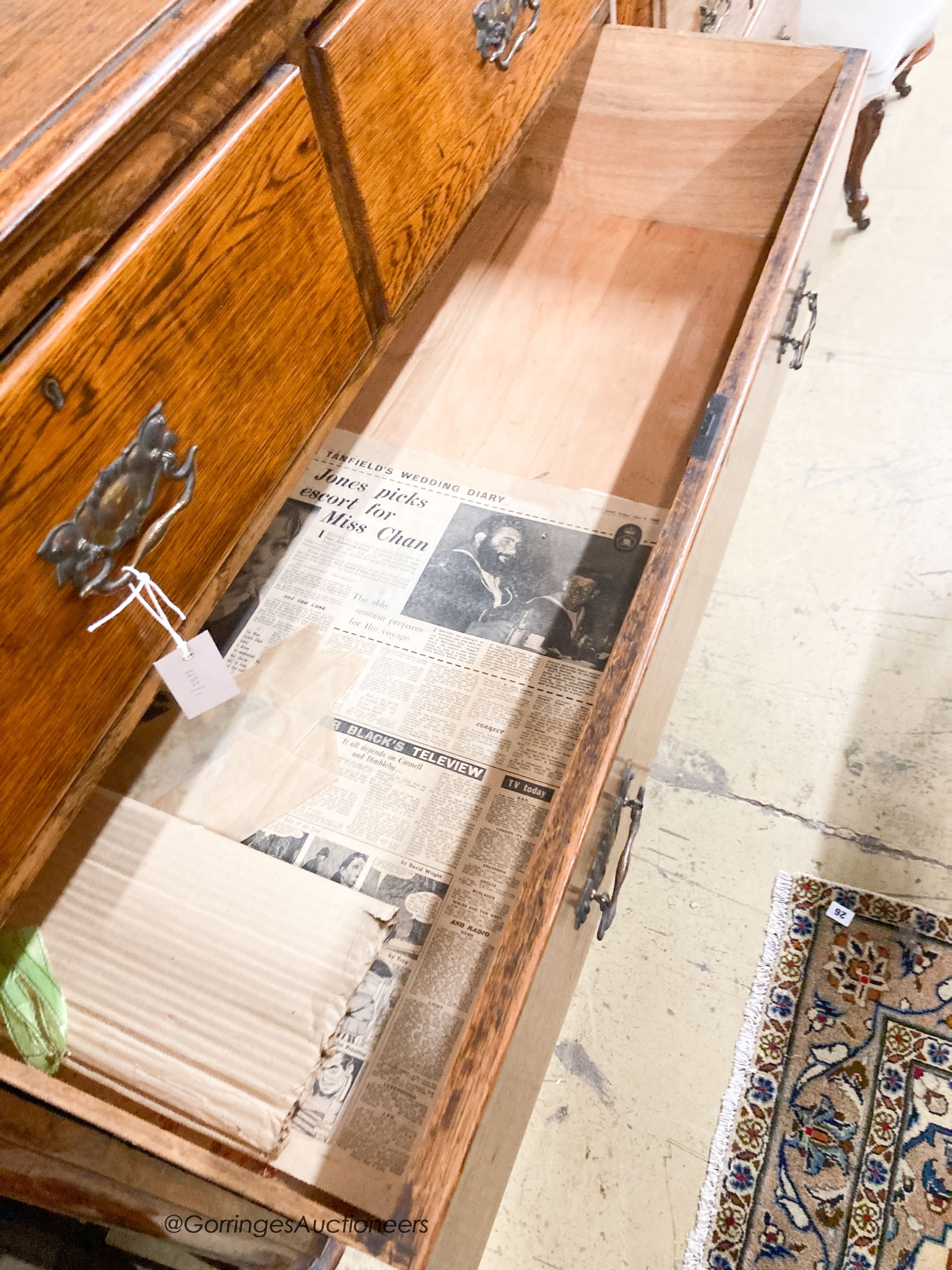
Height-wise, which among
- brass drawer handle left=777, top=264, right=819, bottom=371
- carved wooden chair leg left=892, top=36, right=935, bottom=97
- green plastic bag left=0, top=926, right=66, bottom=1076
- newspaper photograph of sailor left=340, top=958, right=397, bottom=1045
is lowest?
green plastic bag left=0, top=926, right=66, bottom=1076

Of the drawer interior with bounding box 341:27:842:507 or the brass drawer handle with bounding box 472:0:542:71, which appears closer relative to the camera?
the brass drawer handle with bounding box 472:0:542:71

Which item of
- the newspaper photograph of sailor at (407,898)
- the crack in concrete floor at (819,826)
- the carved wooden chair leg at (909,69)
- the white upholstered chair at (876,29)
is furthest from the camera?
the carved wooden chair leg at (909,69)

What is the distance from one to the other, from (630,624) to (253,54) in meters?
0.36

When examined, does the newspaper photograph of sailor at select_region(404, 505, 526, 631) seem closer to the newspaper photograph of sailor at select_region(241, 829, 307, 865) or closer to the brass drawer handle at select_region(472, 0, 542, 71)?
the newspaper photograph of sailor at select_region(241, 829, 307, 865)

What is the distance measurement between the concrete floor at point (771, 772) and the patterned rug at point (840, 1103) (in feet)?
0.08

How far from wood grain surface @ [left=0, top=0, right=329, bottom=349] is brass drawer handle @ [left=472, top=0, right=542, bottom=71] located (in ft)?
0.66

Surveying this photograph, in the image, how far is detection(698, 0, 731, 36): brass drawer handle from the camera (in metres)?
1.00

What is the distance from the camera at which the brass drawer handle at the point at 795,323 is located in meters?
0.73

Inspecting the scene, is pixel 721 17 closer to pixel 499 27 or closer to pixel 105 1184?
pixel 499 27

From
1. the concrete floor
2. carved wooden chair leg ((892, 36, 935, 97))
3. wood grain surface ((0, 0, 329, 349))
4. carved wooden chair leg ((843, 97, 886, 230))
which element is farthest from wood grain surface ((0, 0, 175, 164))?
carved wooden chair leg ((892, 36, 935, 97))

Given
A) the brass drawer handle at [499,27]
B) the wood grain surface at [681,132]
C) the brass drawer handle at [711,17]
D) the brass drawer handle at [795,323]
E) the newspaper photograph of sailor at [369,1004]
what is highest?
the brass drawer handle at [711,17]

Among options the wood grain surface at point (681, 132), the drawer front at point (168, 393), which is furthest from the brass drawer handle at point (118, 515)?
the wood grain surface at point (681, 132)

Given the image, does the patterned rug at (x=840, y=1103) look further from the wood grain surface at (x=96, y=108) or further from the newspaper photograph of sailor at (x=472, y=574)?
the wood grain surface at (x=96, y=108)

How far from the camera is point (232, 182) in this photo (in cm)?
40
